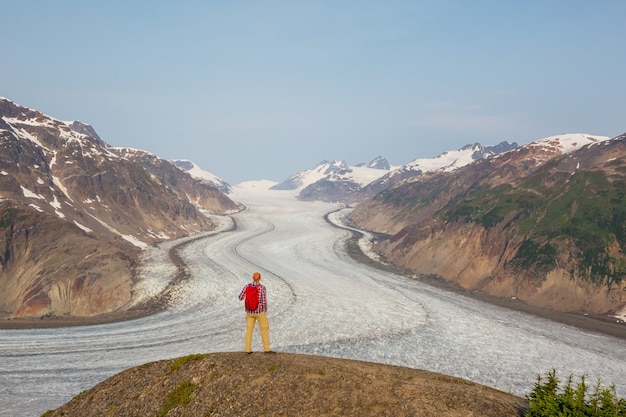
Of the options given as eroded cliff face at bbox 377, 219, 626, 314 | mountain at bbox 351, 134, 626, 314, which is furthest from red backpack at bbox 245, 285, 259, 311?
mountain at bbox 351, 134, 626, 314

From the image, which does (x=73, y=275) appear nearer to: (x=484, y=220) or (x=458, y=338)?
(x=458, y=338)

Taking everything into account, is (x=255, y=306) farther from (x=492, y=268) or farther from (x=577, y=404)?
(x=492, y=268)

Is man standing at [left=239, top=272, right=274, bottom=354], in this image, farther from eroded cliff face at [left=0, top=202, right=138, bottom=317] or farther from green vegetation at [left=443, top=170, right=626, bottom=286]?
green vegetation at [left=443, top=170, right=626, bottom=286]

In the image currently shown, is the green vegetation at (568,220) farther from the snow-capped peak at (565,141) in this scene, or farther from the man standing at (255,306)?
the man standing at (255,306)

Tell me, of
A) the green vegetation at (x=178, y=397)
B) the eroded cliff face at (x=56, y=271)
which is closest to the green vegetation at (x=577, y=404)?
the green vegetation at (x=178, y=397)

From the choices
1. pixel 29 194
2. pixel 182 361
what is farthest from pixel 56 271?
pixel 182 361

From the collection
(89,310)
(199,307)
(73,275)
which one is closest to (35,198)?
(73,275)
